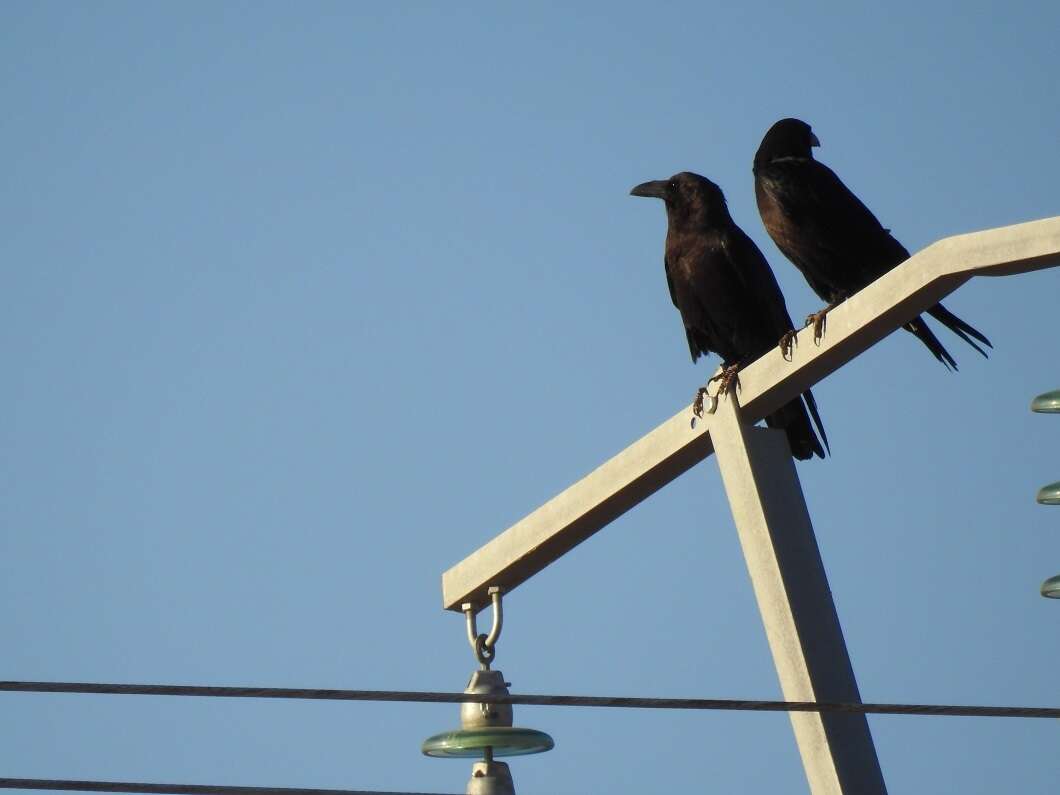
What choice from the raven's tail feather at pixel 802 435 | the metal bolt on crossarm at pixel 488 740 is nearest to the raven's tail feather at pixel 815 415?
the raven's tail feather at pixel 802 435

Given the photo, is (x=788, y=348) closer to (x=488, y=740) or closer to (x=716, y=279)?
(x=488, y=740)

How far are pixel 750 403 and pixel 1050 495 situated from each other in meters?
0.75

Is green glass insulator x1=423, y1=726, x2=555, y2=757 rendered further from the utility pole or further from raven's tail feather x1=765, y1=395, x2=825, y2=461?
raven's tail feather x1=765, y1=395, x2=825, y2=461

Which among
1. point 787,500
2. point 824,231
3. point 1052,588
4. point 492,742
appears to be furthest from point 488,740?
point 824,231

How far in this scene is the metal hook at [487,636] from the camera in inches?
159

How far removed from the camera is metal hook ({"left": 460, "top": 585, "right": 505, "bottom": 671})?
405 cm

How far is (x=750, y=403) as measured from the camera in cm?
397

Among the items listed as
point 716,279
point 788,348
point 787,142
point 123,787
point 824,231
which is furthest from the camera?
point 787,142

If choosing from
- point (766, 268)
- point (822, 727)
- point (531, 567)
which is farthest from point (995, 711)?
point (766, 268)

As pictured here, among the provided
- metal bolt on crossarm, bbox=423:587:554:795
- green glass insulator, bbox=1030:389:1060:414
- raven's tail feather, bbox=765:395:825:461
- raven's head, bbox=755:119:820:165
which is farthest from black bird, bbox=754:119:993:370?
metal bolt on crossarm, bbox=423:587:554:795

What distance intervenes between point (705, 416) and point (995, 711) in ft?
3.81

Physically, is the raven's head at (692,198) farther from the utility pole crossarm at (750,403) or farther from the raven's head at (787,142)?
the utility pole crossarm at (750,403)

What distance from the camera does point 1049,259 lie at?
3266 millimetres

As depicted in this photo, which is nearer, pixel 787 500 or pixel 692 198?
pixel 787 500
